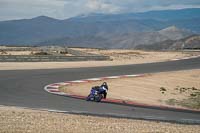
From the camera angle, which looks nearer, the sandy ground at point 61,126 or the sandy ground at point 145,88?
the sandy ground at point 61,126

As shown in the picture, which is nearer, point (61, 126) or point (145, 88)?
point (61, 126)

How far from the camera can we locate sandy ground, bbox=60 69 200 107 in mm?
21734

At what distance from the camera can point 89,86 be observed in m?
24.4

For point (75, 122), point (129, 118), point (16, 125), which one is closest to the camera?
point (16, 125)

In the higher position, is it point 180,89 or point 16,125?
point 180,89

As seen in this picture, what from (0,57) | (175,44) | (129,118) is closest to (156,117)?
(129,118)

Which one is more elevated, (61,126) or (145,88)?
(145,88)

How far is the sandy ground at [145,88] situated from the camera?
21734 mm

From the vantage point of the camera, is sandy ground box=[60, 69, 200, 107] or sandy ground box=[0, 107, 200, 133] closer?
sandy ground box=[0, 107, 200, 133]

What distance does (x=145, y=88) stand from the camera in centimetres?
2542

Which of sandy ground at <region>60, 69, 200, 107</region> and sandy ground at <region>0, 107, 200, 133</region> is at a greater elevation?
sandy ground at <region>60, 69, 200, 107</region>

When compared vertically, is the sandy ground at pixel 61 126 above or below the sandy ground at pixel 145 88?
below

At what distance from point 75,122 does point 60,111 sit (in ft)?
11.4

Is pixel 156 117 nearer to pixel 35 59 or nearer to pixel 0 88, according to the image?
pixel 0 88
